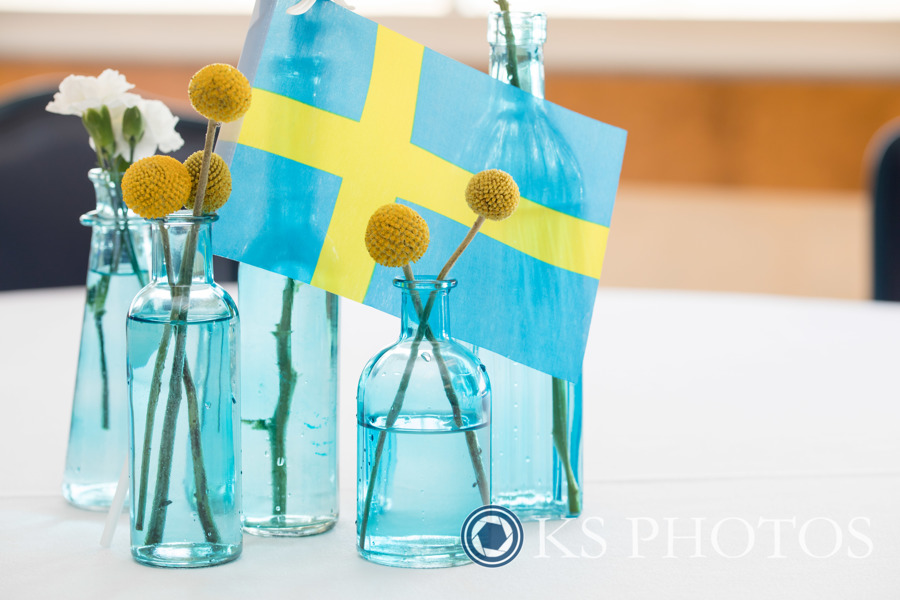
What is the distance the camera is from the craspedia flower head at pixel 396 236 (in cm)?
52

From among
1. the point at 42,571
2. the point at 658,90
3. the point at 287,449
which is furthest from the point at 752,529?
the point at 658,90

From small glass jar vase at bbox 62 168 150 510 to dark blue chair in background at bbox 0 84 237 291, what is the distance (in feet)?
2.98

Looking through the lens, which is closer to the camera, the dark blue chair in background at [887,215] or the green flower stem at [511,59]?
the green flower stem at [511,59]

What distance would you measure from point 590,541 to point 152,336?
0.88ft

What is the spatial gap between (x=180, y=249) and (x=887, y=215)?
1363 mm

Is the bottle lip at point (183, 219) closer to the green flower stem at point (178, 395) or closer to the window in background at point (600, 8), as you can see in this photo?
the green flower stem at point (178, 395)

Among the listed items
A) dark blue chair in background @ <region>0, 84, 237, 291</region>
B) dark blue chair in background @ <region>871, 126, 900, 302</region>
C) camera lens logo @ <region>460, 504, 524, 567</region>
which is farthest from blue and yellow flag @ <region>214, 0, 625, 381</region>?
dark blue chair in background @ <region>871, 126, 900, 302</region>

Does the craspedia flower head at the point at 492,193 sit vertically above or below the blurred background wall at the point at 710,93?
below

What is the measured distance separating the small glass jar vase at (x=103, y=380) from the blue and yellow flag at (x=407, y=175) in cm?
9

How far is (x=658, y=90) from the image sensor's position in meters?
2.43

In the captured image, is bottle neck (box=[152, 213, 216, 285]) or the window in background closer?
bottle neck (box=[152, 213, 216, 285])

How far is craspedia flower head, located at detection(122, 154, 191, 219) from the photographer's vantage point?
1.67ft

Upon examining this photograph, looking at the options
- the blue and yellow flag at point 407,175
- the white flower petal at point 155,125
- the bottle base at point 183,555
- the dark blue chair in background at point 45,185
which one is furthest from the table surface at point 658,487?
the dark blue chair in background at point 45,185

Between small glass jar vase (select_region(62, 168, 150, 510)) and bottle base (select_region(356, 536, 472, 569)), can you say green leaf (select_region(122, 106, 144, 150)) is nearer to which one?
small glass jar vase (select_region(62, 168, 150, 510))
